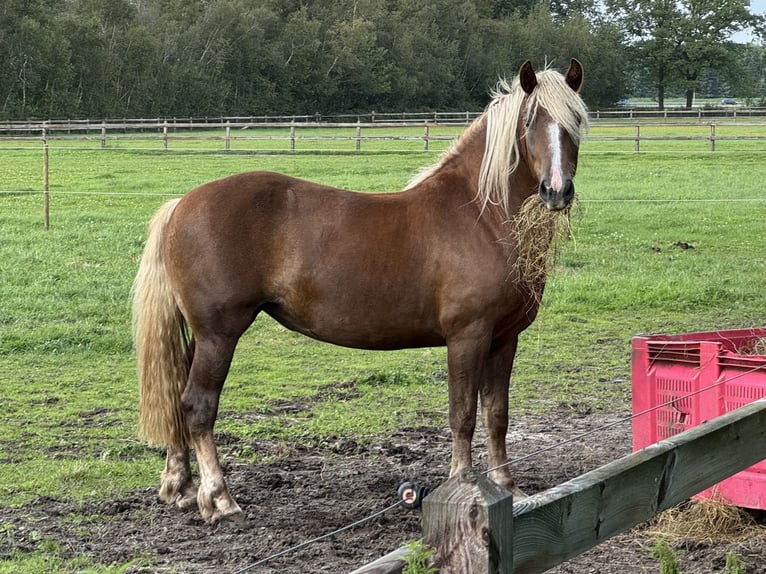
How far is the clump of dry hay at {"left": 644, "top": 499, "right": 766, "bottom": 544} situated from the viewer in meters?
4.38

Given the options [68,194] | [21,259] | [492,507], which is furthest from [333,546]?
[68,194]

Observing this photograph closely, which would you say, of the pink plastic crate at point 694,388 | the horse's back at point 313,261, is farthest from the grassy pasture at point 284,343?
the horse's back at point 313,261

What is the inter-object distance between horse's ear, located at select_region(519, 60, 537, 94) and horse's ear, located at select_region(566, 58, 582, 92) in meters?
0.22

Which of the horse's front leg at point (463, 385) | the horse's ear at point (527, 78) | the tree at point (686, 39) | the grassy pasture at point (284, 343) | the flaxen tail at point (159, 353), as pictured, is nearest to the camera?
the horse's ear at point (527, 78)

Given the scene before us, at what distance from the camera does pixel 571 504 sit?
2168mm

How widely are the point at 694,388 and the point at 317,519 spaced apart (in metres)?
1.88

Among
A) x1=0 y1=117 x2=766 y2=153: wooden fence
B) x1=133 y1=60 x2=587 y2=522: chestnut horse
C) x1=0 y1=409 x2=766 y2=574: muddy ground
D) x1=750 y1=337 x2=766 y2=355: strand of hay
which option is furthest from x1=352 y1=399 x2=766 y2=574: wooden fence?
x1=0 y1=117 x2=766 y2=153: wooden fence

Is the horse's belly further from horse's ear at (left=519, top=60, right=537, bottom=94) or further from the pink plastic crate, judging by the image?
horse's ear at (left=519, top=60, right=537, bottom=94)

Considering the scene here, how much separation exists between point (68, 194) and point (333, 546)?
15.6 metres

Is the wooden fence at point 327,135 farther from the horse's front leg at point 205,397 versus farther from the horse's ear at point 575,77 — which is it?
the horse's front leg at point 205,397

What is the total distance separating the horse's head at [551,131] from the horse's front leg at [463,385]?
801 millimetres

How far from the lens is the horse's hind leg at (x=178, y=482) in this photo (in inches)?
194

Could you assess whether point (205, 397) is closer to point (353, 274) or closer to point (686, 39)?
point (353, 274)

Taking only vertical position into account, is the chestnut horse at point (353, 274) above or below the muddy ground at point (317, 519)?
above
